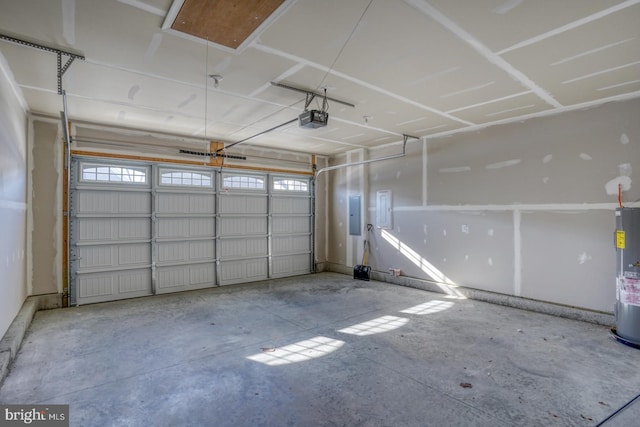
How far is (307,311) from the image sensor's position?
16.0 ft

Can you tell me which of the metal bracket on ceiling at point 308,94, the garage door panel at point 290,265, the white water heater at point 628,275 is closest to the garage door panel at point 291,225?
the garage door panel at point 290,265

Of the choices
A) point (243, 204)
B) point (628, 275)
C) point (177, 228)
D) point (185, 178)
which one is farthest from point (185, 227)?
point (628, 275)

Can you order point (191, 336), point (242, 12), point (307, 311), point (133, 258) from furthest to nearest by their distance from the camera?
point (133, 258) → point (307, 311) → point (191, 336) → point (242, 12)

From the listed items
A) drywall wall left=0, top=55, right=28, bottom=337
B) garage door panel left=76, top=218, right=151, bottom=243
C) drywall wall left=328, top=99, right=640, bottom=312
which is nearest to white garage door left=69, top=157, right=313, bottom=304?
garage door panel left=76, top=218, right=151, bottom=243

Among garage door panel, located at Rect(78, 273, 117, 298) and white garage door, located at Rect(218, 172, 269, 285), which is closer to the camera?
garage door panel, located at Rect(78, 273, 117, 298)

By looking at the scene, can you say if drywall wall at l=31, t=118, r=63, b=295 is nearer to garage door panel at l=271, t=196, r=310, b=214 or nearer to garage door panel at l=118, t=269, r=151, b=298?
garage door panel at l=118, t=269, r=151, b=298

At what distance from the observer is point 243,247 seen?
709cm

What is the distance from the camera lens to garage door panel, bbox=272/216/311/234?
24.8ft

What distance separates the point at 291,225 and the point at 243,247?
50.8 inches

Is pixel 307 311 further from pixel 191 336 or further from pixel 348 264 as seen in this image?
pixel 348 264

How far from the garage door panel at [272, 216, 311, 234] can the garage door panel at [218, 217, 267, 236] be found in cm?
28

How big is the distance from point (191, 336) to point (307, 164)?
5.09 metres

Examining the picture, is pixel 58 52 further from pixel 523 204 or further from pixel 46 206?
pixel 523 204

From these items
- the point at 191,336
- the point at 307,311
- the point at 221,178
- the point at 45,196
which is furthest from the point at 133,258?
the point at 307,311
